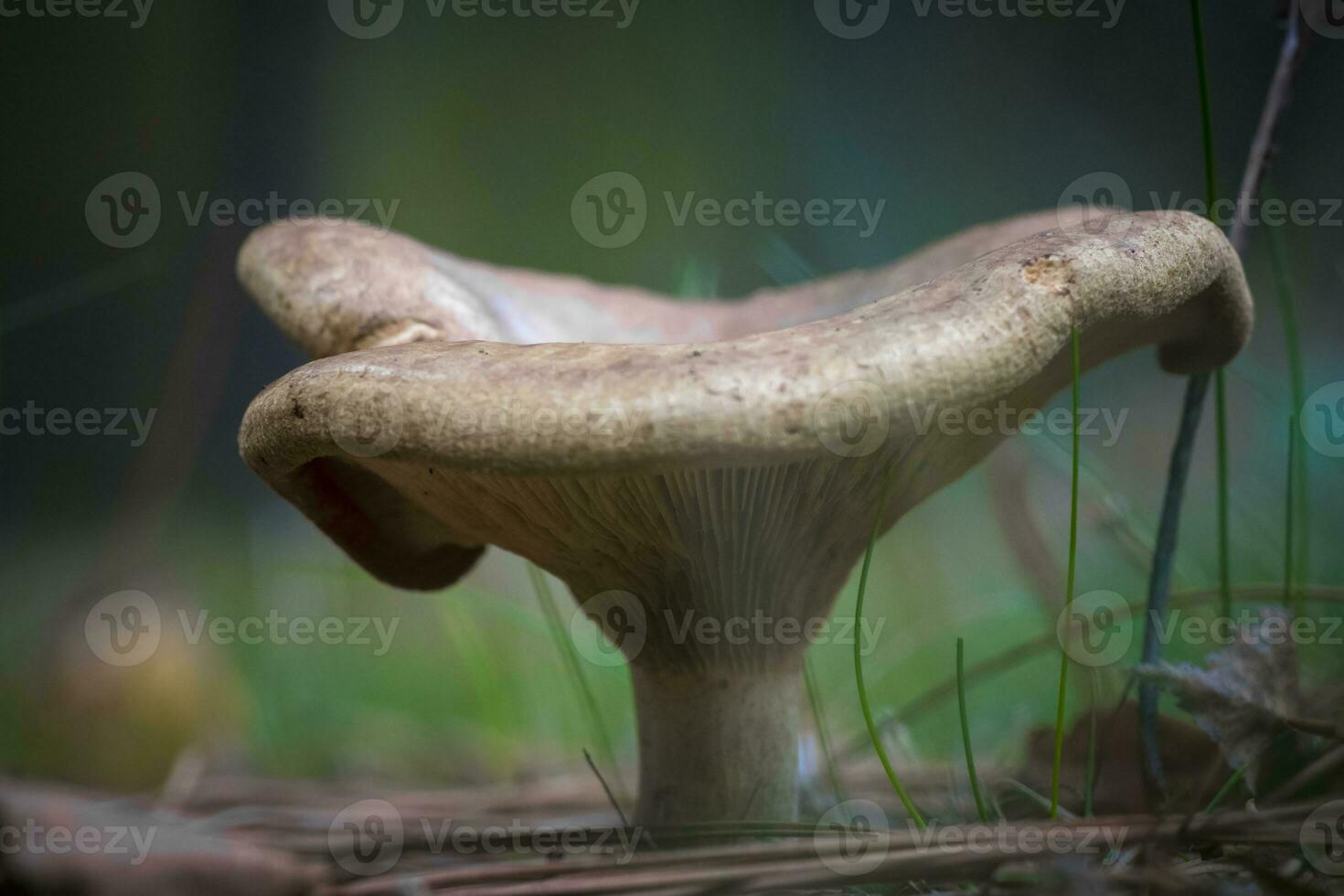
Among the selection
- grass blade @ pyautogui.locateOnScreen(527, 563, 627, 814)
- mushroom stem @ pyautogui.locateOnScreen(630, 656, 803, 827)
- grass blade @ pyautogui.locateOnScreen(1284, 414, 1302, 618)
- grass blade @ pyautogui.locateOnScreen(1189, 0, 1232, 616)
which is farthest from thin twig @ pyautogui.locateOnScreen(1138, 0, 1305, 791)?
grass blade @ pyautogui.locateOnScreen(527, 563, 627, 814)

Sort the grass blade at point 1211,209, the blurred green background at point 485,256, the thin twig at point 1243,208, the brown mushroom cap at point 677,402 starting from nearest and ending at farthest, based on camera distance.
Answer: the brown mushroom cap at point 677,402 < the grass blade at point 1211,209 < the thin twig at point 1243,208 < the blurred green background at point 485,256

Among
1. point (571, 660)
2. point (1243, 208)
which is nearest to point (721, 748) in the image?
point (571, 660)

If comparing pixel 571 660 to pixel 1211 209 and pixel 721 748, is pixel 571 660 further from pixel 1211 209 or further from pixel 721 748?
pixel 1211 209

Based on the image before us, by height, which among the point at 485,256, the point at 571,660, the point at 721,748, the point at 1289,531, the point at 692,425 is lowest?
the point at 571,660

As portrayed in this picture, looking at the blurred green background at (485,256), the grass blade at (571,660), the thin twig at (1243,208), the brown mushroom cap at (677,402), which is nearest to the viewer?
the brown mushroom cap at (677,402)

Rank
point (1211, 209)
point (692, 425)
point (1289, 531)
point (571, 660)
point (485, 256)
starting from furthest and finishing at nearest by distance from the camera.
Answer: point (485, 256), point (571, 660), point (1289, 531), point (1211, 209), point (692, 425)

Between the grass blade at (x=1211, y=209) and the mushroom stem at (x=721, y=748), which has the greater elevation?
the grass blade at (x=1211, y=209)

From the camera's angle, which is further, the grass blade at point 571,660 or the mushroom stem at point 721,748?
the grass blade at point 571,660

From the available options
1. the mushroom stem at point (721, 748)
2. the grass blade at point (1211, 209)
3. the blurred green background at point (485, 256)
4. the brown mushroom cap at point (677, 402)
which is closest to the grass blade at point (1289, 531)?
the grass blade at point (1211, 209)

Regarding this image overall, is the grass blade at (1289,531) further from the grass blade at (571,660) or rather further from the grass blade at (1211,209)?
the grass blade at (571,660)
